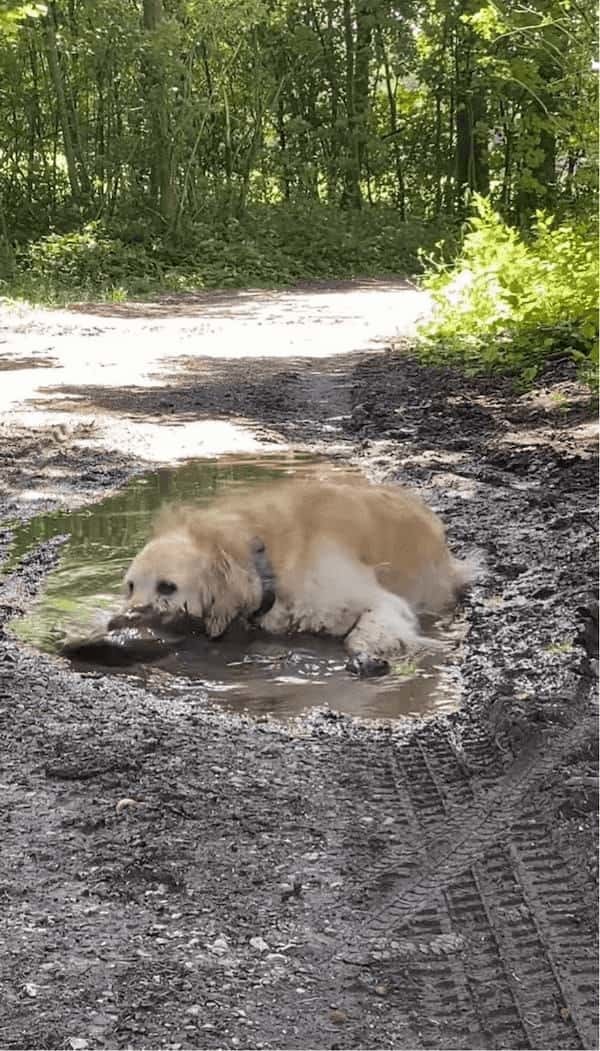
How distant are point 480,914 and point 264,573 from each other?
2361 mm

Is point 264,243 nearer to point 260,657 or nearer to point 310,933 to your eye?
point 260,657

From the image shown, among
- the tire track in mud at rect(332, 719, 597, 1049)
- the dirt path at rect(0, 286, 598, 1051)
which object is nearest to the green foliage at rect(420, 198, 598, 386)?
the dirt path at rect(0, 286, 598, 1051)

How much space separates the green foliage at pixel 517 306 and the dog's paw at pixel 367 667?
503 cm

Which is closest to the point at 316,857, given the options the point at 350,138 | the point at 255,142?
the point at 255,142

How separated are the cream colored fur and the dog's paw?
0.08 meters

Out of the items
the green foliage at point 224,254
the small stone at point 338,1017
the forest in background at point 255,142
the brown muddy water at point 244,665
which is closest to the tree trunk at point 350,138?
the forest in background at point 255,142

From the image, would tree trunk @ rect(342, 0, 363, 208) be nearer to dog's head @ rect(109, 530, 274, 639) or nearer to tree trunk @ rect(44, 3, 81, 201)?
tree trunk @ rect(44, 3, 81, 201)

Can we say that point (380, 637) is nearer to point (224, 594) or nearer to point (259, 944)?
point (224, 594)

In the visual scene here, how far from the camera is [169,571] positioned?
4961 millimetres

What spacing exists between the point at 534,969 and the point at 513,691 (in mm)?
1756

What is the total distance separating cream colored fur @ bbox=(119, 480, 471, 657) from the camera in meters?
4.97

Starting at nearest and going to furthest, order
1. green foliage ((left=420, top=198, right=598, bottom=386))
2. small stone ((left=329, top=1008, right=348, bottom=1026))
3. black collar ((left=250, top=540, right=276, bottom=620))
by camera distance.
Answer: small stone ((left=329, top=1008, right=348, bottom=1026))
black collar ((left=250, top=540, right=276, bottom=620))
green foliage ((left=420, top=198, right=598, bottom=386))

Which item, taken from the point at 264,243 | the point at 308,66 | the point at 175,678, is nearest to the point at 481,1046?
the point at 175,678

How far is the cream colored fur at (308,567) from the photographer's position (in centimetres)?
497
